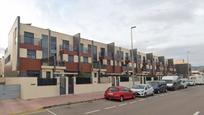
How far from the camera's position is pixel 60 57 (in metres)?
49.8

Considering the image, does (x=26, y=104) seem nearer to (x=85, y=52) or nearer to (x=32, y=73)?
(x=32, y=73)

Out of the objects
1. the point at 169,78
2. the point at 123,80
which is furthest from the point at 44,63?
the point at 169,78

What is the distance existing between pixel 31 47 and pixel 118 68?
27.9 m

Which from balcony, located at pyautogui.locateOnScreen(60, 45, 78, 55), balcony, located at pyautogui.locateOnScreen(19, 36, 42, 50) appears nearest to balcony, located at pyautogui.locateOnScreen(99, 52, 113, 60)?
balcony, located at pyautogui.locateOnScreen(60, 45, 78, 55)

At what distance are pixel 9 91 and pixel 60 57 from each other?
76.6ft

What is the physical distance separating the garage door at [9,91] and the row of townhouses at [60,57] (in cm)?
320

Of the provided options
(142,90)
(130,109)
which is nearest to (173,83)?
(142,90)

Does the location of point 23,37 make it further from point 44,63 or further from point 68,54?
point 68,54

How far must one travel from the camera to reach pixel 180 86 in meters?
51.8

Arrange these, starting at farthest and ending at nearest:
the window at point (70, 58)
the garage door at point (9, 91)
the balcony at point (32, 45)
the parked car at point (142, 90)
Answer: the window at point (70, 58)
the balcony at point (32, 45)
the parked car at point (142, 90)
the garage door at point (9, 91)

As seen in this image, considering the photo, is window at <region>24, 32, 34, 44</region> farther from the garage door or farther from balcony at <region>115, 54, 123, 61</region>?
balcony at <region>115, 54, 123, 61</region>

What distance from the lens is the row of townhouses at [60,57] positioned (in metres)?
42.1

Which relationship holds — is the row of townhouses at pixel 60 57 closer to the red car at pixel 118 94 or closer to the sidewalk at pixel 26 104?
the sidewalk at pixel 26 104

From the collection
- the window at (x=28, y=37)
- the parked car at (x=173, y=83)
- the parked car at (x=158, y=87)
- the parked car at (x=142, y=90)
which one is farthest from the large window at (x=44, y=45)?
the parked car at (x=173, y=83)
